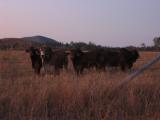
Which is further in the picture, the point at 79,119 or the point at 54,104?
the point at 54,104

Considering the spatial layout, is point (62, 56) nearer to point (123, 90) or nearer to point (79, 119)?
point (123, 90)

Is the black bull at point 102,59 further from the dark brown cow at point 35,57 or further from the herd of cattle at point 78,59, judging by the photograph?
the dark brown cow at point 35,57

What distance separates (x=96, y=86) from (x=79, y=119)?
5.68 feet

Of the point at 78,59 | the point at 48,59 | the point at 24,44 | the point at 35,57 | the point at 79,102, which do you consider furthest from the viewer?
the point at 24,44

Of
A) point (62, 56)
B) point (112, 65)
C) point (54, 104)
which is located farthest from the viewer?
point (112, 65)

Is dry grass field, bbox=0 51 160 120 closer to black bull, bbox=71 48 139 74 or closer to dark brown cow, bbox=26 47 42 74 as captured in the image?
black bull, bbox=71 48 139 74

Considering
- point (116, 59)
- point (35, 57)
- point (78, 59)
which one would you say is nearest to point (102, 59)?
point (116, 59)

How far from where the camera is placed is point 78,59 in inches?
797

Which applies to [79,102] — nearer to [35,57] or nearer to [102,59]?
[35,57]

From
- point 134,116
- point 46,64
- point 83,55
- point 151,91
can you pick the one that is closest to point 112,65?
point 83,55

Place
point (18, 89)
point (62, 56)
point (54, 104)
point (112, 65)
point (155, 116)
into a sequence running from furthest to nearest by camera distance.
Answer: point (112, 65) → point (62, 56) → point (18, 89) → point (54, 104) → point (155, 116)

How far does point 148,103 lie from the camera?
26.5 feet

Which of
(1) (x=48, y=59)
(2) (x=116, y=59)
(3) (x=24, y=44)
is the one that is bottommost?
(3) (x=24, y=44)

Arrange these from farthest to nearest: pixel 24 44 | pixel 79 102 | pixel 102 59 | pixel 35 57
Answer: pixel 24 44
pixel 102 59
pixel 35 57
pixel 79 102
